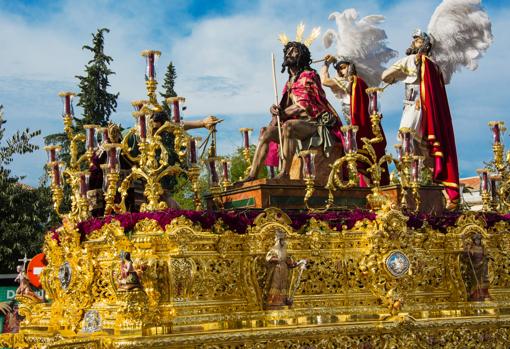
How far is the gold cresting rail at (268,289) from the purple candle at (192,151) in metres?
1.23

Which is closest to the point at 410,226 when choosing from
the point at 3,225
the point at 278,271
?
the point at 278,271

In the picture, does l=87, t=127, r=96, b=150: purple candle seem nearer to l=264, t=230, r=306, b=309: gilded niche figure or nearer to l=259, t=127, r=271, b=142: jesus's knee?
l=259, t=127, r=271, b=142: jesus's knee

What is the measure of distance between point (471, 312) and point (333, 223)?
9.51 feet

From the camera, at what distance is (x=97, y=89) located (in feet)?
100

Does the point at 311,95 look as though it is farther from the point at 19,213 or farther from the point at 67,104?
the point at 19,213

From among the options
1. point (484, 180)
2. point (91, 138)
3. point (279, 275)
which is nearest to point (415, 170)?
point (484, 180)

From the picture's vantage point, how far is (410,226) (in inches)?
510

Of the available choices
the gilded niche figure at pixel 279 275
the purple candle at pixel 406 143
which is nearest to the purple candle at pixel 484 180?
the purple candle at pixel 406 143

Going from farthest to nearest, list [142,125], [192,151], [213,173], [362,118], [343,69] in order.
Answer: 1. [343,69]
2. [362,118]
3. [213,173]
4. [192,151]
5. [142,125]

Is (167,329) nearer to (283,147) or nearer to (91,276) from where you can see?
(91,276)

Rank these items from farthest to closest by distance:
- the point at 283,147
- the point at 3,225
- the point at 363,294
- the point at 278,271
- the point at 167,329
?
the point at 3,225
the point at 283,147
the point at 363,294
the point at 278,271
the point at 167,329

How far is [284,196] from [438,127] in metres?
4.37

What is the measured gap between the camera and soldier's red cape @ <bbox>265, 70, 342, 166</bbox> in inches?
594

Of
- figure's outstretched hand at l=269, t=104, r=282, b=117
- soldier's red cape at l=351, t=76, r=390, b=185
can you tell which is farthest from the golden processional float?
soldier's red cape at l=351, t=76, r=390, b=185
